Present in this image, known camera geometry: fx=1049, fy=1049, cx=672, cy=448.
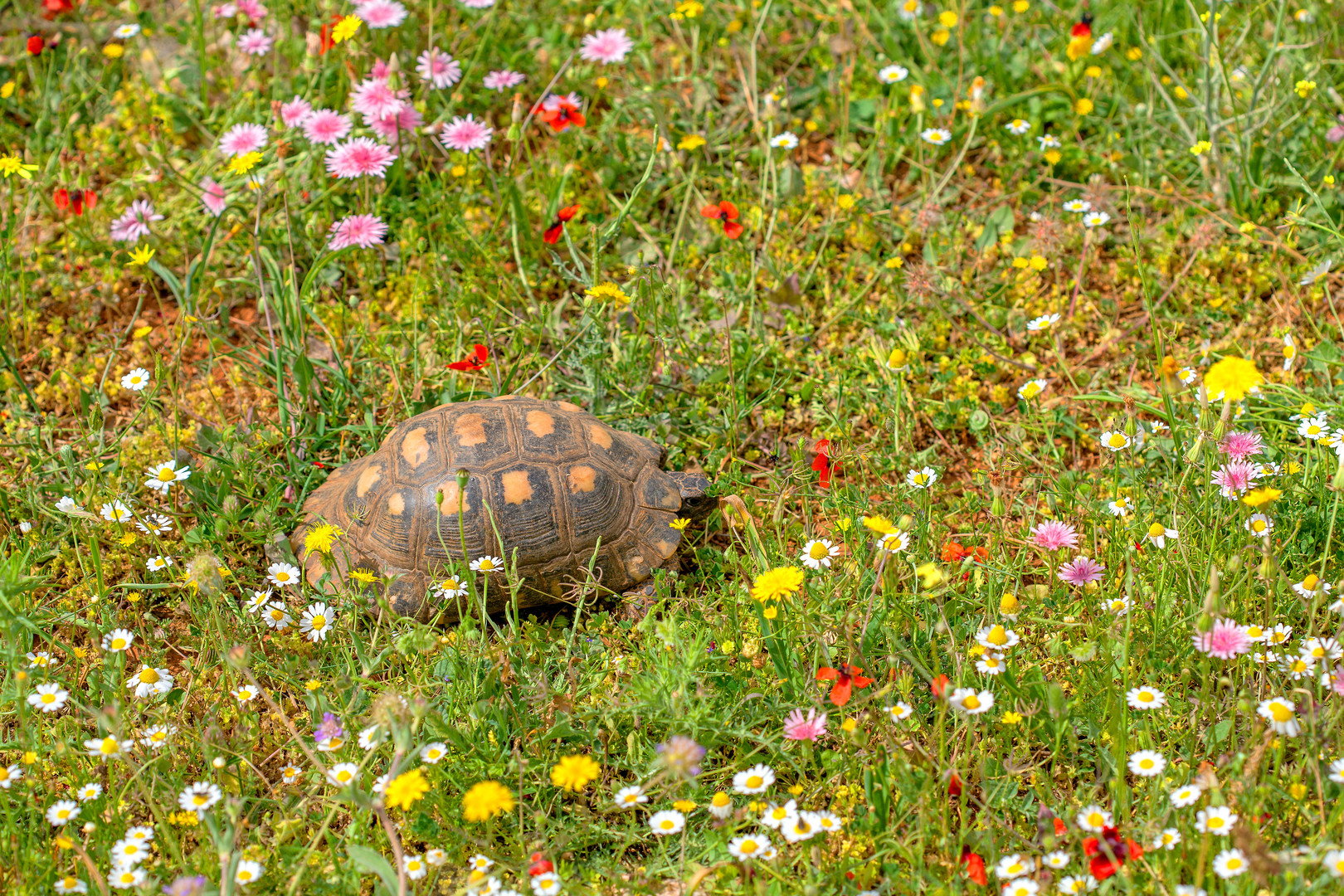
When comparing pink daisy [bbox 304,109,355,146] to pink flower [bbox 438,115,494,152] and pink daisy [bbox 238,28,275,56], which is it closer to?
pink flower [bbox 438,115,494,152]

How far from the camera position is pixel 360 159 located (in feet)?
14.1

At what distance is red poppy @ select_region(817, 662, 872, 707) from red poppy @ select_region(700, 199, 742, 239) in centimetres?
214

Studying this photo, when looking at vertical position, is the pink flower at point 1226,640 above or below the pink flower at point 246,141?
below

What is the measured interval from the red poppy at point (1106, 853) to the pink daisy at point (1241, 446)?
153 cm

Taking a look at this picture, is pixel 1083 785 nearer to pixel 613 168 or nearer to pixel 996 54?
pixel 613 168

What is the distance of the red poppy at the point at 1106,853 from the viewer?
2340 millimetres

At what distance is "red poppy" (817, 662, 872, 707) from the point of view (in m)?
2.70

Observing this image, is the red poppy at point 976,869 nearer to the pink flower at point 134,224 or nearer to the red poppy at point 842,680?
the red poppy at point 842,680

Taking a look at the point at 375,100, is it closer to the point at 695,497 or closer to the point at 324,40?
the point at 324,40

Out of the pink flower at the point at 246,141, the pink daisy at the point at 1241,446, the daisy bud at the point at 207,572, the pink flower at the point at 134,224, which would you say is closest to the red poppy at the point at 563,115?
the pink flower at the point at 246,141

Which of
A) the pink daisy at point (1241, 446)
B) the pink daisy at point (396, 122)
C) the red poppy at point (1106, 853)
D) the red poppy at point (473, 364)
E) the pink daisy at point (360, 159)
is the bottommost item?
the red poppy at point (1106, 853)

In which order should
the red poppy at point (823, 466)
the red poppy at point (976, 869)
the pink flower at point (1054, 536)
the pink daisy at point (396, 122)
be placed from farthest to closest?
the pink daisy at point (396, 122), the red poppy at point (823, 466), the pink flower at point (1054, 536), the red poppy at point (976, 869)

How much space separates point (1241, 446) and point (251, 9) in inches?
195

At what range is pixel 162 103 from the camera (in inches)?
209
